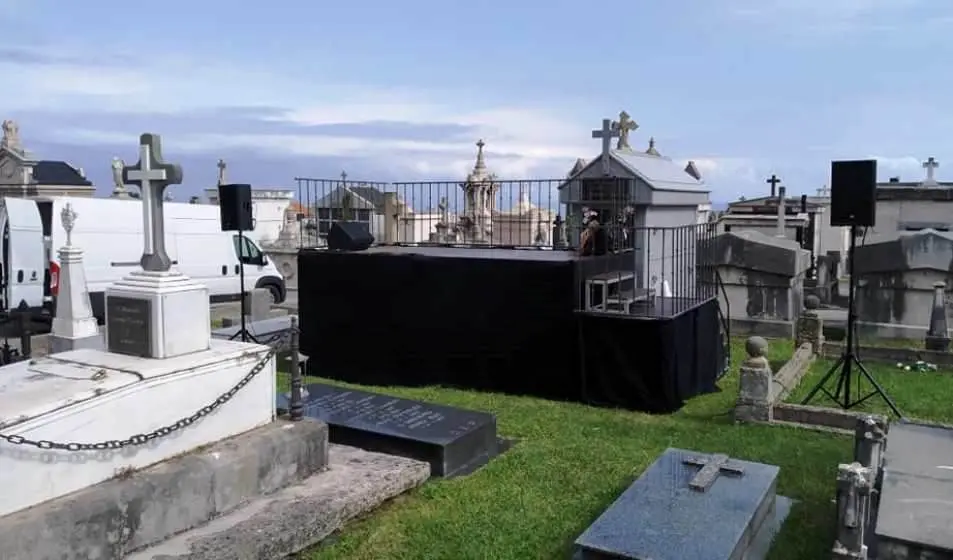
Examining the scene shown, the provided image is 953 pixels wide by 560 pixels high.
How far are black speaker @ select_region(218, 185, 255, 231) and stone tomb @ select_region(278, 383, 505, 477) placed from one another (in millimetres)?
3538

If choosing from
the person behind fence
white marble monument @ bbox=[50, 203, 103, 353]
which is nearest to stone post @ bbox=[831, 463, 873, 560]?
the person behind fence

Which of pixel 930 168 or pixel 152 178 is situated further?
pixel 930 168

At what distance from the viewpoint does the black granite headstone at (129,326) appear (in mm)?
5039

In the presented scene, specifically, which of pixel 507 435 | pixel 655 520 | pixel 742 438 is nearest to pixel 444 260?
pixel 507 435

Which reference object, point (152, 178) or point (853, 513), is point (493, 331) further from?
point (853, 513)

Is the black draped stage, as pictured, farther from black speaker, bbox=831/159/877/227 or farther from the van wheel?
the van wheel

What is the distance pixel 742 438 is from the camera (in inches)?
275

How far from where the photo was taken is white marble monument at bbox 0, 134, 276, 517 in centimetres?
404

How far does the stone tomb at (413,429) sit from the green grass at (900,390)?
4001 mm

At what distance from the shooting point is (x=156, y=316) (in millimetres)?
5008

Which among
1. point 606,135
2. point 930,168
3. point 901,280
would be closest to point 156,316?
point 606,135

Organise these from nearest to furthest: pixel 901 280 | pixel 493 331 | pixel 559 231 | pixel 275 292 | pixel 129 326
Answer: pixel 129 326
pixel 493 331
pixel 559 231
pixel 901 280
pixel 275 292

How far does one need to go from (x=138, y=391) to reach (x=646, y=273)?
816cm

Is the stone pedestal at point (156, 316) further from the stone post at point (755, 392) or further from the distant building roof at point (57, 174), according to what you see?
the distant building roof at point (57, 174)
